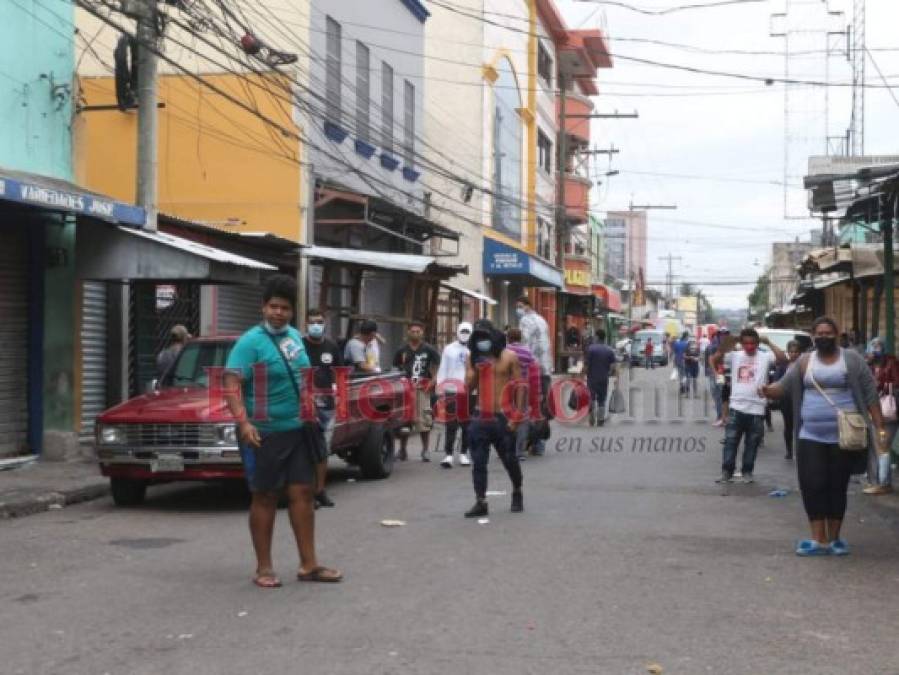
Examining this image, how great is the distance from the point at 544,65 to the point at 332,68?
24865 millimetres

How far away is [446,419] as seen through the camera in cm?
1480

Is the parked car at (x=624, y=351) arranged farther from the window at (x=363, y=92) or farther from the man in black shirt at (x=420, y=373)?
the man in black shirt at (x=420, y=373)

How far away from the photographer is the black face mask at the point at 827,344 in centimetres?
866

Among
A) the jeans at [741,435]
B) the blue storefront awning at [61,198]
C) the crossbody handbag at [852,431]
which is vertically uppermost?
the blue storefront awning at [61,198]

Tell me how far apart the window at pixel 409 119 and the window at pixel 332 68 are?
4.70 metres

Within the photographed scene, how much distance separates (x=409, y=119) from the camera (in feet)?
90.8

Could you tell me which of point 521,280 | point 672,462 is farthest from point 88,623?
point 521,280

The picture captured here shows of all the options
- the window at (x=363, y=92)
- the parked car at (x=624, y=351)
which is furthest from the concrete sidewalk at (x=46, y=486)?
the parked car at (x=624, y=351)

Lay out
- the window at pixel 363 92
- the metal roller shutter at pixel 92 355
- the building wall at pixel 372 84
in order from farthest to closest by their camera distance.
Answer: the window at pixel 363 92, the building wall at pixel 372 84, the metal roller shutter at pixel 92 355

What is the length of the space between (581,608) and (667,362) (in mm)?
60850

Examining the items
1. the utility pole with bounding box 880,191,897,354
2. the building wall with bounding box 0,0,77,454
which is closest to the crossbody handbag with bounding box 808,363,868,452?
the utility pole with bounding box 880,191,897,354

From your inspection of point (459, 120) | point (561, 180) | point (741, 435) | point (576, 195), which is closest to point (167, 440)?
point (741, 435)

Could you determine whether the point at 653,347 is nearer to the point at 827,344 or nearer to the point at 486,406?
the point at 486,406

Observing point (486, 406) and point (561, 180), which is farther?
point (561, 180)
